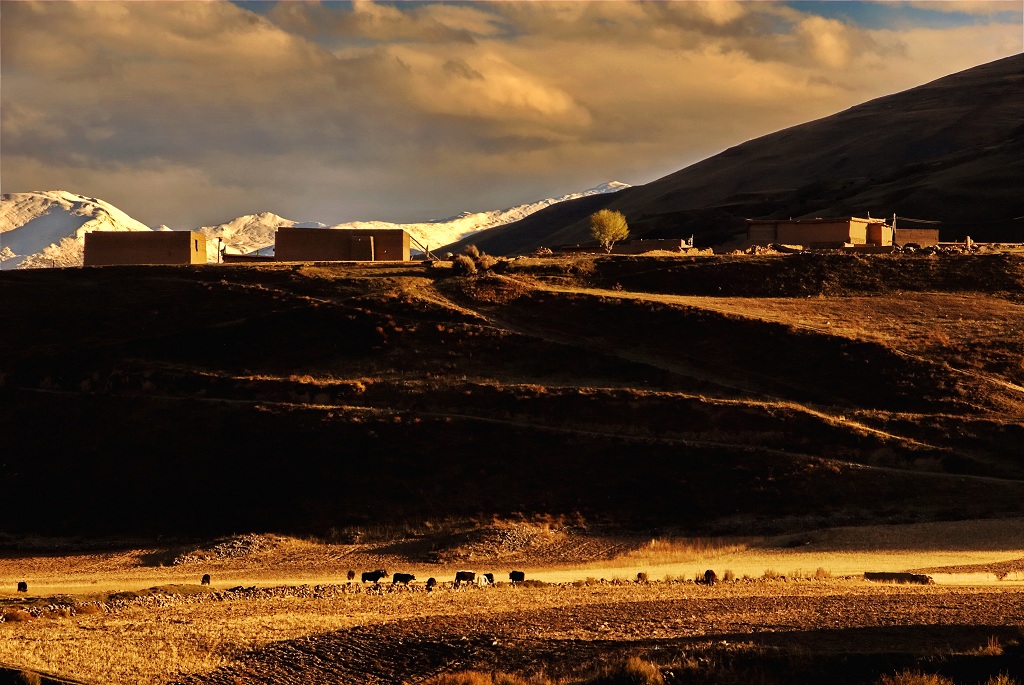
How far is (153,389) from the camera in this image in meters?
44.1

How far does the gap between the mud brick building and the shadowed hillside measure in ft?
99.4

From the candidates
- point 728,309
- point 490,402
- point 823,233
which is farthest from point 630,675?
point 823,233

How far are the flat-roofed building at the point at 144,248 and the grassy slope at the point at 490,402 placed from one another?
4831mm

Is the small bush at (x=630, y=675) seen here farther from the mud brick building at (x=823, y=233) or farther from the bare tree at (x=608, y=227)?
the bare tree at (x=608, y=227)

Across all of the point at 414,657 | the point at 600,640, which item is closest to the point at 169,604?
the point at 414,657

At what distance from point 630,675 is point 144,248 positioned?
177 feet

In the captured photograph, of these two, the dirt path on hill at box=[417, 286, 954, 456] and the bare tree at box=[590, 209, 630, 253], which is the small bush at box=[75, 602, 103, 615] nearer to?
the dirt path on hill at box=[417, 286, 954, 456]

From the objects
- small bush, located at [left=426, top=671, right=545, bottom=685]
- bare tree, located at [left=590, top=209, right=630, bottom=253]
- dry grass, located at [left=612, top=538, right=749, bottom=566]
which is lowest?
dry grass, located at [left=612, top=538, right=749, bottom=566]

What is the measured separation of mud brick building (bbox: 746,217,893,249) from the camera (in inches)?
2790

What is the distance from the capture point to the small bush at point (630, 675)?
43.1 ft

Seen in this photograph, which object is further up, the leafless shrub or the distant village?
the distant village

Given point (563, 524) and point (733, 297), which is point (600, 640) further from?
point (733, 297)

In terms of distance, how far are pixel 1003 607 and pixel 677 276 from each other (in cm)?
4214

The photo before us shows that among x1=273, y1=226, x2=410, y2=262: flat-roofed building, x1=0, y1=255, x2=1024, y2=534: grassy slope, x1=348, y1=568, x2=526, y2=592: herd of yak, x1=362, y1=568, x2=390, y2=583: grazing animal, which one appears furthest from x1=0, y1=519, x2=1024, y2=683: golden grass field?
x1=273, y1=226, x2=410, y2=262: flat-roofed building
